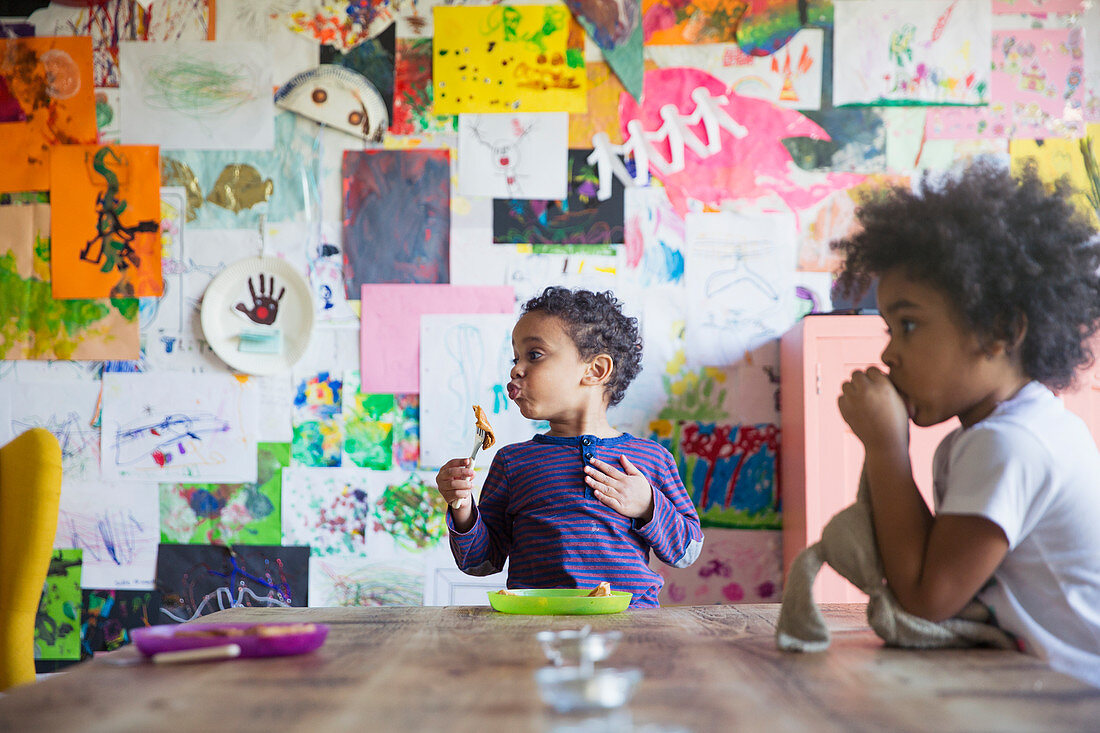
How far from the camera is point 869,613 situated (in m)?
0.83

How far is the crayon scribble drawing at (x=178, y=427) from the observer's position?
235 centimetres

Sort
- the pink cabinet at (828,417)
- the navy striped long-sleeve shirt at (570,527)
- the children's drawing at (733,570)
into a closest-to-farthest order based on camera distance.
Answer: the navy striped long-sleeve shirt at (570,527) → the pink cabinet at (828,417) → the children's drawing at (733,570)

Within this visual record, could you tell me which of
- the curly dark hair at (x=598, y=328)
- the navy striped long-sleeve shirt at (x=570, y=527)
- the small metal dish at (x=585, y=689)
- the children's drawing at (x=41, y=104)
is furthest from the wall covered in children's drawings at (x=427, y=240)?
the small metal dish at (x=585, y=689)

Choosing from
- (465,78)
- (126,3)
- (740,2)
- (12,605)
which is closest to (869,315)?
(740,2)

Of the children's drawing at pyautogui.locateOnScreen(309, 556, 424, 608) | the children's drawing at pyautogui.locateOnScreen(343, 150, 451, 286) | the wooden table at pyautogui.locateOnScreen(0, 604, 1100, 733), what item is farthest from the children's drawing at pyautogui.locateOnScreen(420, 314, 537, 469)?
the wooden table at pyautogui.locateOnScreen(0, 604, 1100, 733)

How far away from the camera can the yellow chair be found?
1.31 metres

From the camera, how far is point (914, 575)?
811mm

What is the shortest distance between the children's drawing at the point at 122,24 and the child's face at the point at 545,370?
145cm

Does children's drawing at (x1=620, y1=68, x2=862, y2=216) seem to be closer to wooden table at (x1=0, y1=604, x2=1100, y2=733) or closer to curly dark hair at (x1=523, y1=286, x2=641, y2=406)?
curly dark hair at (x1=523, y1=286, x2=641, y2=406)

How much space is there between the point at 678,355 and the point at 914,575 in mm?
1508

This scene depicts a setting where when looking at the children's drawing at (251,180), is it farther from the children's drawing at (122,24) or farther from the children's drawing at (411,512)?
the children's drawing at (411,512)

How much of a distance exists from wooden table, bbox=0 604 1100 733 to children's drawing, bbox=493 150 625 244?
1.54 m

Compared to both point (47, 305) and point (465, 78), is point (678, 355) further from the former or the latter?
point (47, 305)

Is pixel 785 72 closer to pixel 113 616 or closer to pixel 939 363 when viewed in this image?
pixel 939 363
